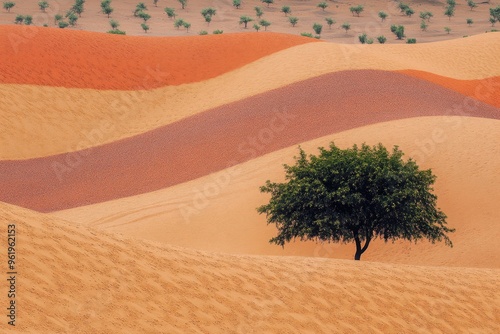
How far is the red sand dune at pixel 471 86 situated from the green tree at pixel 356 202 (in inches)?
1132

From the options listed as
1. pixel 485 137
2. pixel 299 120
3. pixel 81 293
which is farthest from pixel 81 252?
pixel 299 120

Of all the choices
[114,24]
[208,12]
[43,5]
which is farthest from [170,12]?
[43,5]

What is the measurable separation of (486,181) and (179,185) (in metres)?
18.9

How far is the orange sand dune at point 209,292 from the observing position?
19172 mm

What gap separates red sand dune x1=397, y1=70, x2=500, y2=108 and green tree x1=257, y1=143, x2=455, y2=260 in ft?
94.3

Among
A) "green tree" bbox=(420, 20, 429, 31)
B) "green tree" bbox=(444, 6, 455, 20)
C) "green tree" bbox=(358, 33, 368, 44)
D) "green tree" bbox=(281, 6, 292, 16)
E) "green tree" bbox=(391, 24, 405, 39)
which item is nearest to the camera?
"green tree" bbox=(358, 33, 368, 44)

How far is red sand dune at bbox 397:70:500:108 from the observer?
64812 mm

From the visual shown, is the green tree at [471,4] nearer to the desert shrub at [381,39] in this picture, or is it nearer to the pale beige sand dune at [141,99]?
the desert shrub at [381,39]

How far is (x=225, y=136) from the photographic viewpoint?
55969 mm

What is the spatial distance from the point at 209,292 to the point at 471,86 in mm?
51687

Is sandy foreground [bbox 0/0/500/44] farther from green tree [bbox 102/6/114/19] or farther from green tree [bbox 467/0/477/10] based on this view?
green tree [bbox 102/6/114/19]

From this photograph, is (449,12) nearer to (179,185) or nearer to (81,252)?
(179,185)

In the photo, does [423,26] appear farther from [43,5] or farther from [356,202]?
[356,202]

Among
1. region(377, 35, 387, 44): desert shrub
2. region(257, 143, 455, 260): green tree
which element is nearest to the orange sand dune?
region(257, 143, 455, 260): green tree
